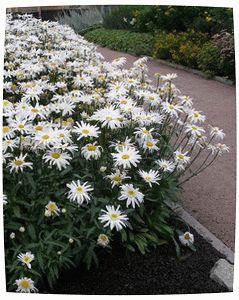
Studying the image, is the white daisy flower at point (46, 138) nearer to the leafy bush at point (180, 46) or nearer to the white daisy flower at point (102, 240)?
the white daisy flower at point (102, 240)

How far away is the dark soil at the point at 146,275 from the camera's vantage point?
5.06ft

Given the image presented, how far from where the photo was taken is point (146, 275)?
67.0 inches

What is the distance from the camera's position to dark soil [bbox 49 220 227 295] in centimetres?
154

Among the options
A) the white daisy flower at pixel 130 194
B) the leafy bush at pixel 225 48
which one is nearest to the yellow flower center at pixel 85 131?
the white daisy flower at pixel 130 194

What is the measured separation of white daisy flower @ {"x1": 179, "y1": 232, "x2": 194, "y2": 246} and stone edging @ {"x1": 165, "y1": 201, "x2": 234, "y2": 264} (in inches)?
5.5

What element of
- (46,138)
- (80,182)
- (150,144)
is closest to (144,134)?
(150,144)

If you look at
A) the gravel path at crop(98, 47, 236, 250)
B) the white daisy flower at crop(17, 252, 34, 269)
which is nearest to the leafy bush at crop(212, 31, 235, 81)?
the gravel path at crop(98, 47, 236, 250)

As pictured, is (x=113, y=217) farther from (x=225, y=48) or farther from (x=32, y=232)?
(x=225, y=48)

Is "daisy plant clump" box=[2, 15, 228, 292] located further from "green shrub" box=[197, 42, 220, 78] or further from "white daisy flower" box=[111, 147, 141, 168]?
"green shrub" box=[197, 42, 220, 78]

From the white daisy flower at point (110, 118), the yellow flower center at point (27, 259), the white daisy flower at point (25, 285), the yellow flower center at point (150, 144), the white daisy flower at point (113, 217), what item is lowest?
the white daisy flower at point (25, 285)

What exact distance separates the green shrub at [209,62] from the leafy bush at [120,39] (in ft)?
1.99

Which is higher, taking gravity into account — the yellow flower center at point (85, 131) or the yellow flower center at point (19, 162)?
the yellow flower center at point (85, 131)

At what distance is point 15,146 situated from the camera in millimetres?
1718

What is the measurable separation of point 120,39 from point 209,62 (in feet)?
5.55
